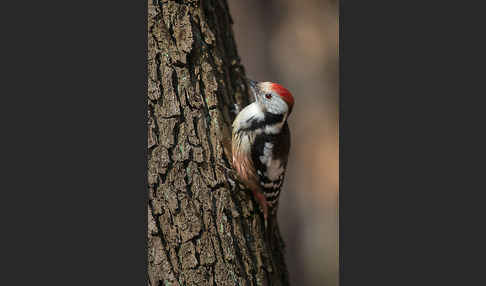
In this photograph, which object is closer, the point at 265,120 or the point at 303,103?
the point at 265,120

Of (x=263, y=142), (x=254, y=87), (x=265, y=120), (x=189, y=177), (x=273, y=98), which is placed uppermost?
(x=254, y=87)

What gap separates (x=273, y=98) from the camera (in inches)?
134

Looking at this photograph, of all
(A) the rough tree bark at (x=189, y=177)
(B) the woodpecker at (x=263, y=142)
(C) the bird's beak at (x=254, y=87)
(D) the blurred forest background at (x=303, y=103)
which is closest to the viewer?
(A) the rough tree bark at (x=189, y=177)

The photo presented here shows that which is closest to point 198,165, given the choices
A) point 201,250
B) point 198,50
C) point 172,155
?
point 172,155

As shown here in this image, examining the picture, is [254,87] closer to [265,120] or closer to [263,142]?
[265,120]

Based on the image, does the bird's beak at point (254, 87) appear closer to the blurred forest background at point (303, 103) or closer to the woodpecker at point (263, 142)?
the woodpecker at point (263, 142)

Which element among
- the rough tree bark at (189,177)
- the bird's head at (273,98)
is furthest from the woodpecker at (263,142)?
the rough tree bark at (189,177)

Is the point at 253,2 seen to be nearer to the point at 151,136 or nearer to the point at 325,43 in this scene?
the point at 325,43

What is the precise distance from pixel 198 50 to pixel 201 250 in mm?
1511

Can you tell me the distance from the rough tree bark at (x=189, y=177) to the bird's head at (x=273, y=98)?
437 millimetres

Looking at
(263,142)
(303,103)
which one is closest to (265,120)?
(263,142)

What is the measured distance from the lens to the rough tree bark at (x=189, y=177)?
9.66ft

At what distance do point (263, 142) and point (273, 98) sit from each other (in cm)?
38

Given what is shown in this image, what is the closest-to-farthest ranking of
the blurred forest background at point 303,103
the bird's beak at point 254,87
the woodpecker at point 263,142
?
the woodpecker at point 263,142, the bird's beak at point 254,87, the blurred forest background at point 303,103
